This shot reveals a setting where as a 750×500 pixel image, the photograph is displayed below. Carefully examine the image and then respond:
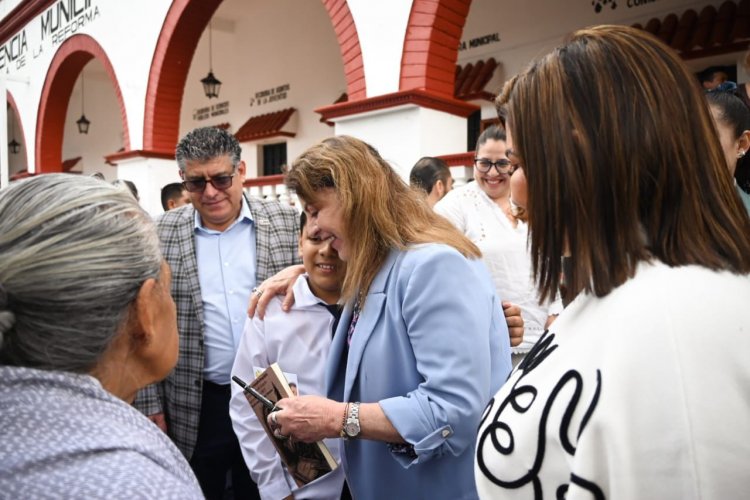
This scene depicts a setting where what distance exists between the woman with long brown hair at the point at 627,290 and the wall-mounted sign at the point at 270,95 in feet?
40.4

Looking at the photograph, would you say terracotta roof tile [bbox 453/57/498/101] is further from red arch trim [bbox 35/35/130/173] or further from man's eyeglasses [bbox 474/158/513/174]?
red arch trim [bbox 35/35/130/173]

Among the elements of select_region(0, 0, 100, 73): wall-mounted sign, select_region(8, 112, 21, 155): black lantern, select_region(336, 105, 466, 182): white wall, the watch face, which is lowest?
the watch face

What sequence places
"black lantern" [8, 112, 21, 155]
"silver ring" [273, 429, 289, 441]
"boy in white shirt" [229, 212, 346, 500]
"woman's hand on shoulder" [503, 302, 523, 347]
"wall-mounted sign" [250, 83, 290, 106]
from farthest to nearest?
"black lantern" [8, 112, 21, 155] < "wall-mounted sign" [250, 83, 290, 106] < "woman's hand on shoulder" [503, 302, 523, 347] < "boy in white shirt" [229, 212, 346, 500] < "silver ring" [273, 429, 289, 441]

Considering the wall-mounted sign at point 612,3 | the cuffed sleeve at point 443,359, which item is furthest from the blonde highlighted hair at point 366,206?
the wall-mounted sign at point 612,3

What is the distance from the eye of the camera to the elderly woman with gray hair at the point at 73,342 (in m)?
0.86

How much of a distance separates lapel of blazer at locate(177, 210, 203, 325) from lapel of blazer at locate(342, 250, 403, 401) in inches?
45.8

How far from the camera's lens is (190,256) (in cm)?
271

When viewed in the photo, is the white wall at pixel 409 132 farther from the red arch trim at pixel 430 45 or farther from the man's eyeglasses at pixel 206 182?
the man's eyeglasses at pixel 206 182

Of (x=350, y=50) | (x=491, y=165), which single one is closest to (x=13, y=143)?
(x=350, y=50)

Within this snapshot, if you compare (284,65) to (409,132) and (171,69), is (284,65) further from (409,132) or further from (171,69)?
(409,132)

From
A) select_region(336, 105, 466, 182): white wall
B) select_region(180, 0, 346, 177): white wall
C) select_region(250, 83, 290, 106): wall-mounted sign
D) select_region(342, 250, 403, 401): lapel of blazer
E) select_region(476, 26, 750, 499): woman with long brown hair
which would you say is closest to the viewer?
select_region(476, 26, 750, 499): woman with long brown hair

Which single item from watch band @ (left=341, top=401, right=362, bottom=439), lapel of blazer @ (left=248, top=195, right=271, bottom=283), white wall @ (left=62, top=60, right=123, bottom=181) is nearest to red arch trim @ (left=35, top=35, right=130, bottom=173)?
white wall @ (left=62, top=60, right=123, bottom=181)

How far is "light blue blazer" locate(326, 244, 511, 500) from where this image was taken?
154 centimetres

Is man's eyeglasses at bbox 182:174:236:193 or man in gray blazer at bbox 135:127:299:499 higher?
man's eyeglasses at bbox 182:174:236:193
